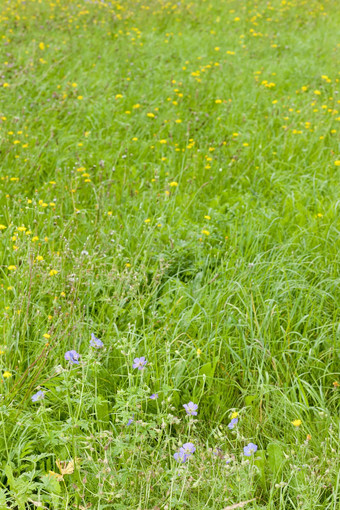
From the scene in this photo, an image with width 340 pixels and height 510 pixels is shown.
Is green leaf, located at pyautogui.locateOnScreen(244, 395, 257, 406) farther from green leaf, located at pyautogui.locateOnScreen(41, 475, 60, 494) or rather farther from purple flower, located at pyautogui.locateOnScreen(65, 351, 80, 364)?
green leaf, located at pyautogui.locateOnScreen(41, 475, 60, 494)

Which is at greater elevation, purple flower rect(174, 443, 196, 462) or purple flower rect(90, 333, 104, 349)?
purple flower rect(90, 333, 104, 349)

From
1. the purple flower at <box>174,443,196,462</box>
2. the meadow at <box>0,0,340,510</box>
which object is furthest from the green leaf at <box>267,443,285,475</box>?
the purple flower at <box>174,443,196,462</box>

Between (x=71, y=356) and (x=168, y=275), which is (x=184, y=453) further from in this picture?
(x=168, y=275)

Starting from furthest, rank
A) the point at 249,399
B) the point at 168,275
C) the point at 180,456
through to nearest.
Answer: the point at 168,275
the point at 249,399
the point at 180,456

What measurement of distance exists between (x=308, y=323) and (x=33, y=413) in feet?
4.25

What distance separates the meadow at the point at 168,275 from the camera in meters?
1.69

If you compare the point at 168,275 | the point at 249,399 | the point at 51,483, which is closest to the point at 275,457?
the point at 249,399

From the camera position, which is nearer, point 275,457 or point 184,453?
point 184,453

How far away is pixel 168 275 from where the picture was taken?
111 inches

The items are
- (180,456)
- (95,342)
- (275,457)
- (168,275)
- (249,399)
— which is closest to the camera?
(180,456)

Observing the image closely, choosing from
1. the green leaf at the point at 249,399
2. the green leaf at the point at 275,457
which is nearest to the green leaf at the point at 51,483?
the green leaf at the point at 275,457

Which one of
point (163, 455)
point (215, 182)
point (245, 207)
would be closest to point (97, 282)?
point (163, 455)

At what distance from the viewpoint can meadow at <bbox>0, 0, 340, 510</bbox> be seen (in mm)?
1690

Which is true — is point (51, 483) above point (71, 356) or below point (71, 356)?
below
